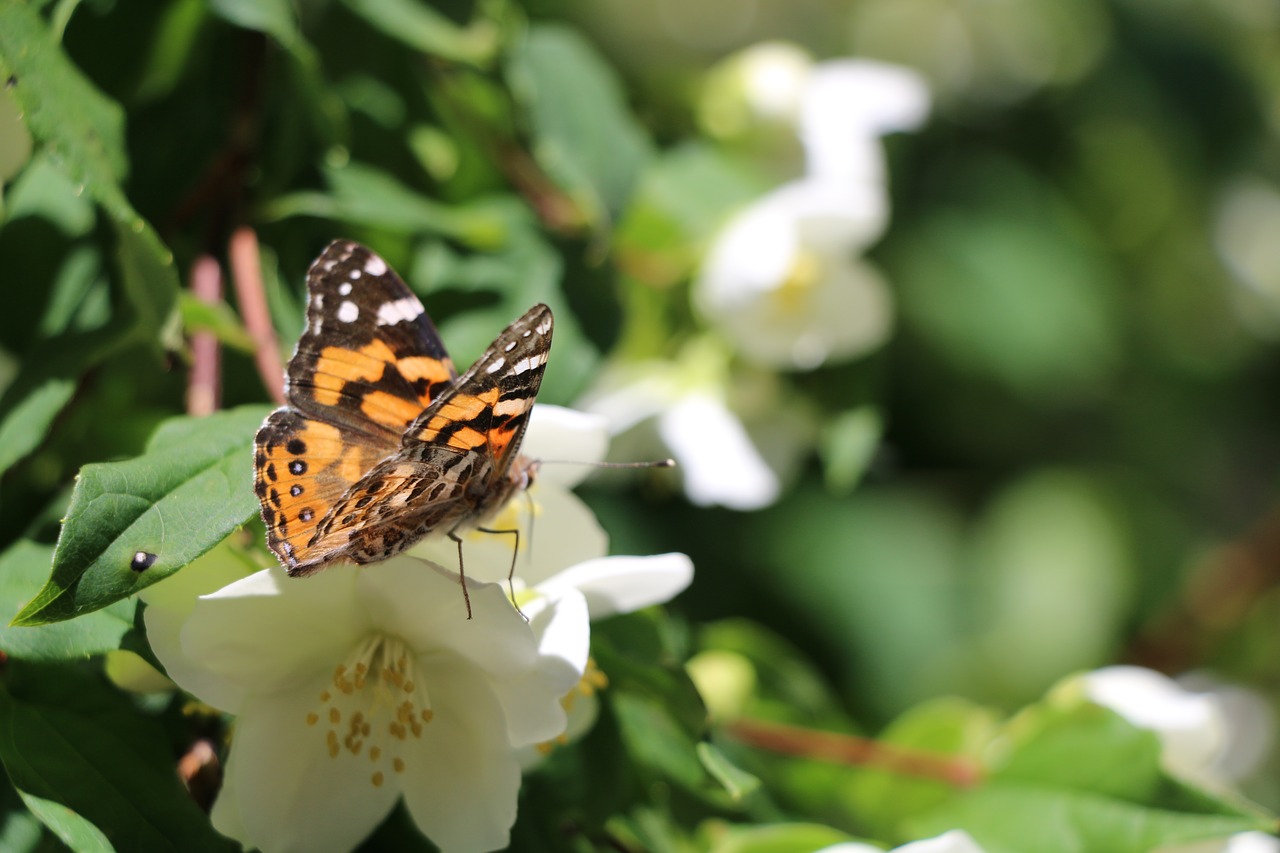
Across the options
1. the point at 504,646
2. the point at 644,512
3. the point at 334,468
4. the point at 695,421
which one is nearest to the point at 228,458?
the point at 334,468

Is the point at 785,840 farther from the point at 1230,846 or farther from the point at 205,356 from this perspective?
the point at 205,356

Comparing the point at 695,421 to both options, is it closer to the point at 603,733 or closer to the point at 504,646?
the point at 603,733

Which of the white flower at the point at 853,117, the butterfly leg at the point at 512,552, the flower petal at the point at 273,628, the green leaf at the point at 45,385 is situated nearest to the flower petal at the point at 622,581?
the butterfly leg at the point at 512,552

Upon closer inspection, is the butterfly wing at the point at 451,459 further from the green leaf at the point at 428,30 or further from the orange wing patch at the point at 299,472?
the green leaf at the point at 428,30

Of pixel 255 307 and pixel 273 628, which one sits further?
pixel 255 307

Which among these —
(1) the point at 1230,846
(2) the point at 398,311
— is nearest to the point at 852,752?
(1) the point at 1230,846
